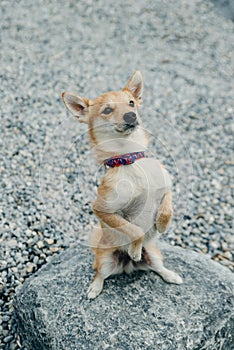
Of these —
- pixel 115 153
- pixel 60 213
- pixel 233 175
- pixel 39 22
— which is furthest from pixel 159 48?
pixel 115 153

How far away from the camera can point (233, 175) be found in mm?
5914

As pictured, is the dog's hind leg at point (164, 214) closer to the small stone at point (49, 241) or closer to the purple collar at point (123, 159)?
the purple collar at point (123, 159)

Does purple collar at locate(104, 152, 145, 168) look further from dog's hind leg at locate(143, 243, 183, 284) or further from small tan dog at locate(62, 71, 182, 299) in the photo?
dog's hind leg at locate(143, 243, 183, 284)

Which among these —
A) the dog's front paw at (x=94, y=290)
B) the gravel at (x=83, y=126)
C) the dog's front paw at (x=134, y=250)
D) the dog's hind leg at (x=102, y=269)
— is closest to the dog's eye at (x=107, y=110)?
the gravel at (x=83, y=126)

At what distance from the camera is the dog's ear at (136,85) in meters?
3.30

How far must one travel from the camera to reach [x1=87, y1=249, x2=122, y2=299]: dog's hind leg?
A: 11.5ft

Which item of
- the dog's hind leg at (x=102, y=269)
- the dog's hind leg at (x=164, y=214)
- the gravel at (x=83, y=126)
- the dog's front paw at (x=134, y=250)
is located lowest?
the gravel at (x=83, y=126)

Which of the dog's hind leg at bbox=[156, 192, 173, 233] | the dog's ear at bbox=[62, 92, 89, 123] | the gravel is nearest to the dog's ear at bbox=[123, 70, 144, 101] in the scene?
the gravel

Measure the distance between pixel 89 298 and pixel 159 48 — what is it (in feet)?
18.9

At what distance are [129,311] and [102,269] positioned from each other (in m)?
0.35

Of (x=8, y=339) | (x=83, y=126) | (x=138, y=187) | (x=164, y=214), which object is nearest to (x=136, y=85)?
(x=138, y=187)

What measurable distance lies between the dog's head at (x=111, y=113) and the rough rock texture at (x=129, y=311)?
3.89 ft

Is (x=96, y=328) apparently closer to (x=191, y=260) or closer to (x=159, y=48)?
(x=191, y=260)

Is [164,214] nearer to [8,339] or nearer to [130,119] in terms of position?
[130,119]
